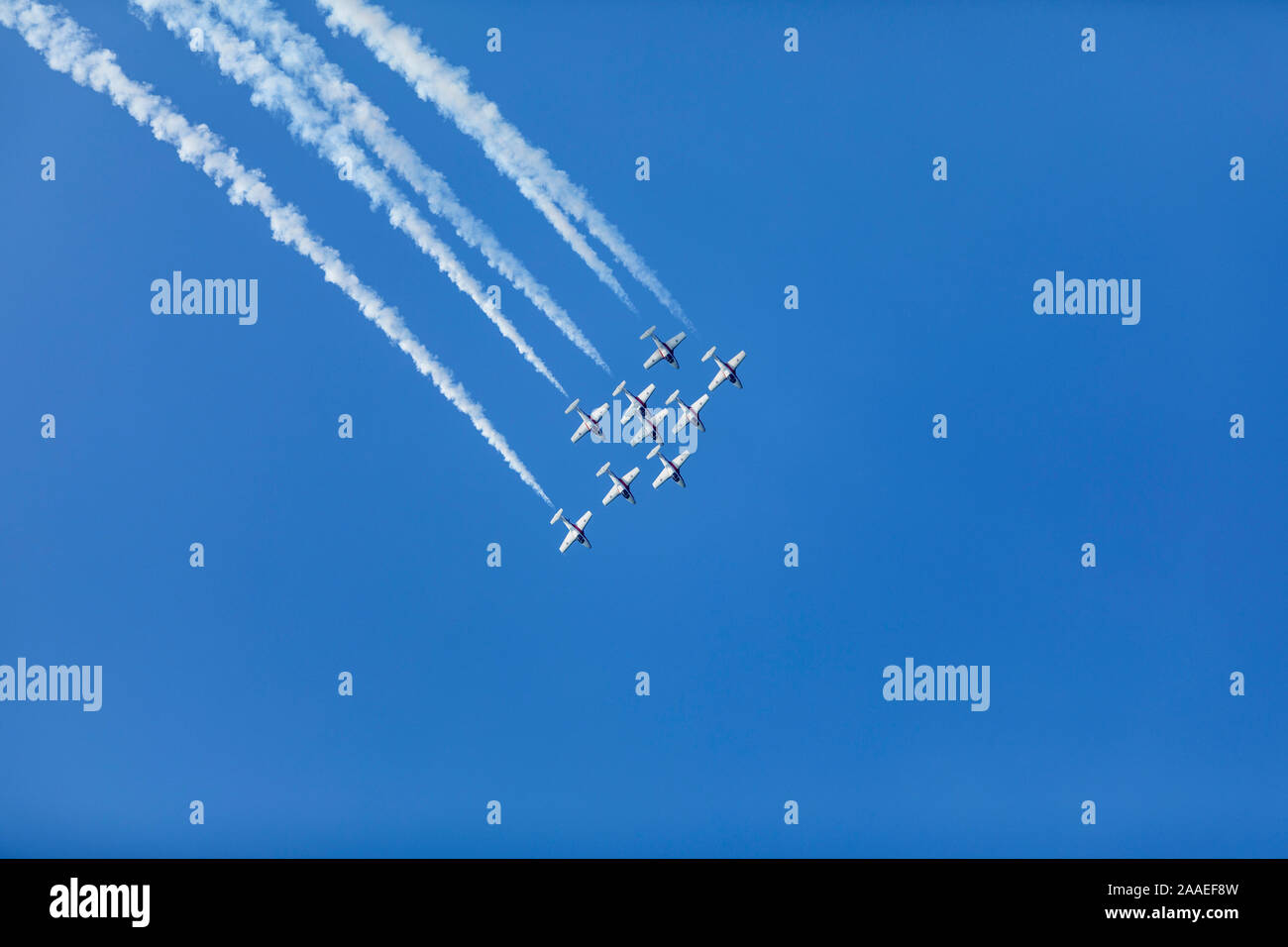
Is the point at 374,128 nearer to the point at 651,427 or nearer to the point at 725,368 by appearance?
the point at 651,427

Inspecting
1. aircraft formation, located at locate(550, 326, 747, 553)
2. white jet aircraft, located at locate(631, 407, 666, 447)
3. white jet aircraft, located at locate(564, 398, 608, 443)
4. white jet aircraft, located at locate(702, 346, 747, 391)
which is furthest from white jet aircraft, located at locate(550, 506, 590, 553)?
white jet aircraft, located at locate(702, 346, 747, 391)

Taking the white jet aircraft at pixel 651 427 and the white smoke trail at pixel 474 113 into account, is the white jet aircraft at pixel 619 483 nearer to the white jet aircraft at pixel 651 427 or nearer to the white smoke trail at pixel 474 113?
the white jet aircraft at pixel 651 427

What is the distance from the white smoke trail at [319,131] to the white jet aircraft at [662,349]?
1.01 m

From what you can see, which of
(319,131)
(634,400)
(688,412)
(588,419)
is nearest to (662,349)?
(634,400)

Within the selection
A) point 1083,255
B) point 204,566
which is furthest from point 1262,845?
point 204,566

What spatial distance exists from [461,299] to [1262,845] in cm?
981

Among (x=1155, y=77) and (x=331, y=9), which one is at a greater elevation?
(x=331, y=9)

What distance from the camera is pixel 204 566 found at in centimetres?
1077

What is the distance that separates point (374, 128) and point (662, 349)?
12.0 feet

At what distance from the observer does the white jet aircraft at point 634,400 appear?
1073 centimetres

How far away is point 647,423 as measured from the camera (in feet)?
35.3

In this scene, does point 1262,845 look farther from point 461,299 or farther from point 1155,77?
point 461,299
